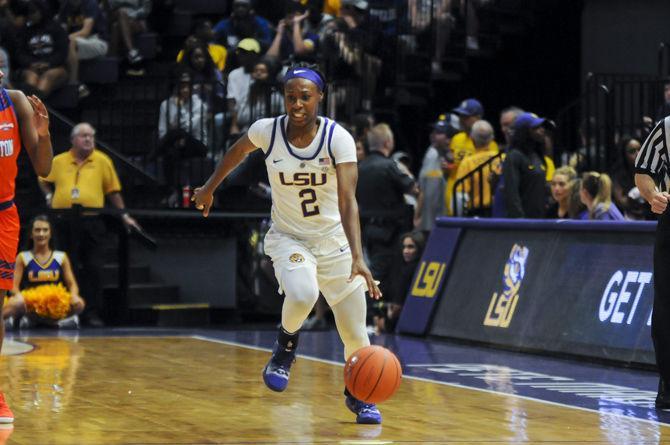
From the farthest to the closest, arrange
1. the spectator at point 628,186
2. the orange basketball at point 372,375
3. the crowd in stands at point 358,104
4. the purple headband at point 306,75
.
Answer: the crowd in stands at point 358,104 → the spectator at point 628,186 → the purple headband at point 306,75 → the orange basketball at point 372,375

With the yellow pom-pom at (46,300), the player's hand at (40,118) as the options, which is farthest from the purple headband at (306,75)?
the yellow pom-pom at (46,300)

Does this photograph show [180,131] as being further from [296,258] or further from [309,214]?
[296,258]

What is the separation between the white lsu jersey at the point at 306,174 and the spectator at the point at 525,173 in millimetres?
6215

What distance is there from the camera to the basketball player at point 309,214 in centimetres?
938

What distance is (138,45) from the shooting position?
22.5 metres

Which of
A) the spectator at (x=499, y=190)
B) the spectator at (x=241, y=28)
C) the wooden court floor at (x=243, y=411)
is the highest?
the spectator at (x=241, y=28)

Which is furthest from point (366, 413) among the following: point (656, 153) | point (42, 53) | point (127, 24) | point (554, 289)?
point (127, 24)

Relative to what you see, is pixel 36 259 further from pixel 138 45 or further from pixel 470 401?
pixel 470 401

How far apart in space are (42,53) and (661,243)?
11.7 meters

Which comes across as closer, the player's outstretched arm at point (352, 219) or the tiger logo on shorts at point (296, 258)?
the player's outstretched arm at point (352, 219)

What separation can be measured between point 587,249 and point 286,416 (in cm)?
515

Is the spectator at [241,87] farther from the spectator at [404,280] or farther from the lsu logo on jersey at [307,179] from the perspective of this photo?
the lsu logo on jersey at [307,179]

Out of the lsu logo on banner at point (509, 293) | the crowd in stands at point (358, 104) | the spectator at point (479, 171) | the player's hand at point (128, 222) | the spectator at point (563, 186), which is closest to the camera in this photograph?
the lsu logo on banner at point (509, 293)

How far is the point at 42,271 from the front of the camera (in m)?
17.2
